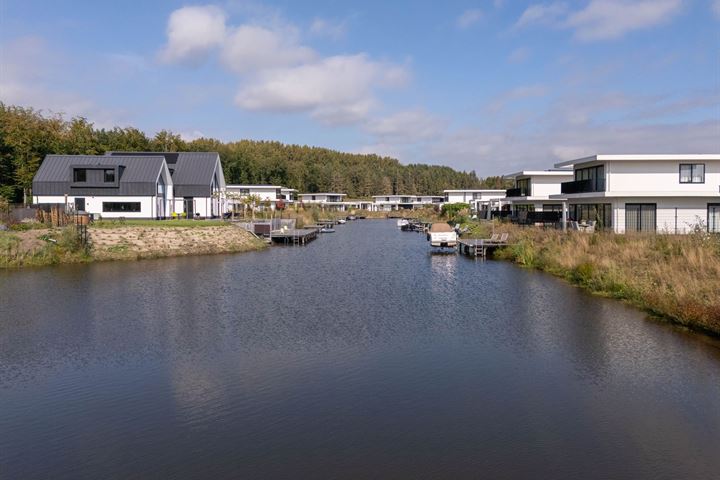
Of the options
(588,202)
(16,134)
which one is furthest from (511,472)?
(16,134)

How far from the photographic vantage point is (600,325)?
16281 millimetres

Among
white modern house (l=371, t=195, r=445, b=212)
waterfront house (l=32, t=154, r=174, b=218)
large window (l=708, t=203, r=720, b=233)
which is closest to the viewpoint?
large window (l=708, t=203, r=720, b=233)

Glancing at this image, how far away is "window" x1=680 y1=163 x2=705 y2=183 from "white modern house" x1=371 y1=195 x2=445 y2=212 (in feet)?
298

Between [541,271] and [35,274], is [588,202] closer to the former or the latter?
[541,271]

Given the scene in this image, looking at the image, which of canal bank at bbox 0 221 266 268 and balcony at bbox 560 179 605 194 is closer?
canal bank at bbox 0 221 266 268

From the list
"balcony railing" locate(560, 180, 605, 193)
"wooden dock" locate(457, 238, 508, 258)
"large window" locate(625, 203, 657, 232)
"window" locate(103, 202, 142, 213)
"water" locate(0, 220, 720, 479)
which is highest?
"balcony railing" locate(560, 180, 605, 193)

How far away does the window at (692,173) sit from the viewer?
32125 millimetres

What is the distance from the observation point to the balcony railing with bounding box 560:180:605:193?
3364 cm

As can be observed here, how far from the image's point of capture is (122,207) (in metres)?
46.7

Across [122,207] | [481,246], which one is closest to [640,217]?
[481,246]

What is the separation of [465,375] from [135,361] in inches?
294

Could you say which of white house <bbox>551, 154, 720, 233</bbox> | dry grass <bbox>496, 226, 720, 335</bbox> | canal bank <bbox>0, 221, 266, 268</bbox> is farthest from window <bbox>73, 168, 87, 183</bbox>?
white house <bbox>551, 154, 720, 233</bbox>

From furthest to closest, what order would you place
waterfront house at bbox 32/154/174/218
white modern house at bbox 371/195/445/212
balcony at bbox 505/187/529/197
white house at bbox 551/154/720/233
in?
white modern house at bbox 371/195/445/212
balcony at bbox 505/187/529/197
waterfront house at bbox 32/154/174/218
white house at bbox 551/154/720/233

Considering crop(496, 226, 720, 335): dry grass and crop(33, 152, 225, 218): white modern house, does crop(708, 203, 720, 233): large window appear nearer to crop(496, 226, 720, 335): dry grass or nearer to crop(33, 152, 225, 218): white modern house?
crop(496, 226, 720, 335): dry grass
